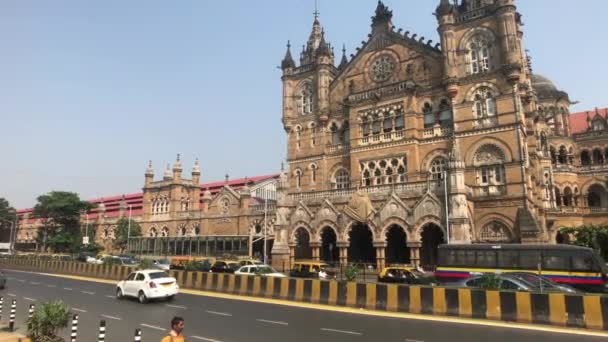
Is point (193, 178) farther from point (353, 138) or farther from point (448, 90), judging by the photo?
point (448, 90)

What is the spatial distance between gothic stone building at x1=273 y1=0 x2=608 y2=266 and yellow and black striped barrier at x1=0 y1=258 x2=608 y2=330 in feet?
45.7

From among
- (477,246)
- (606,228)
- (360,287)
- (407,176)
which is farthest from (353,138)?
(360,287)

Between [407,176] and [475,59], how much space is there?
12.3 meters

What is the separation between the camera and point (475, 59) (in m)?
37.9

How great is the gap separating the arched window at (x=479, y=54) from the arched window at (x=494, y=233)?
13.8m

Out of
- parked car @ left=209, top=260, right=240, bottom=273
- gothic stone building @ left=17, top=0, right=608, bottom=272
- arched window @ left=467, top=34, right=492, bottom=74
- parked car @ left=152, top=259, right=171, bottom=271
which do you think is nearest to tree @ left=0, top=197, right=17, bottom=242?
gothic stone building @ left=17, top=0, right=608, bottom=272

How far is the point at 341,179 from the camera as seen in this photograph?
43.9 metres

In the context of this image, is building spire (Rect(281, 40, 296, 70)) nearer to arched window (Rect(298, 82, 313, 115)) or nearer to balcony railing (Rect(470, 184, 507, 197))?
arched window (Rect(298, 82, 313, 115))

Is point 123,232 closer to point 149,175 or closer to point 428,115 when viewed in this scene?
point 149,175

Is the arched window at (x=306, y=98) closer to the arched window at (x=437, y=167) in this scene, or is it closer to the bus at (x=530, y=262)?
the arched window at (x=437, y=167)

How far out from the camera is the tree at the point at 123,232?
61.4 metres

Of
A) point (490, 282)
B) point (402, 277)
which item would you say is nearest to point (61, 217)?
point (402, 277)

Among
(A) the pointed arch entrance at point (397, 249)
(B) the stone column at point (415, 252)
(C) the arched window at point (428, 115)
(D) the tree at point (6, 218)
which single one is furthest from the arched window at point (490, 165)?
(D) the tree at point (6, 218)

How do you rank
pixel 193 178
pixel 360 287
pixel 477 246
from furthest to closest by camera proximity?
1. pixel 193 178
2. pixel 477 246
3. pixel 360 287
